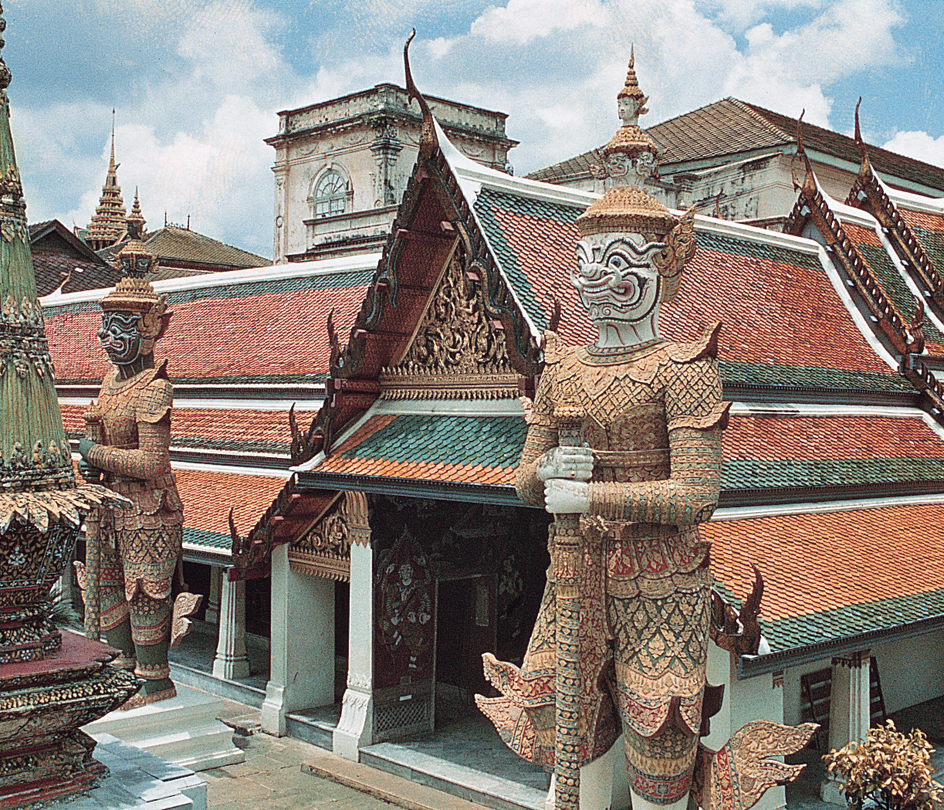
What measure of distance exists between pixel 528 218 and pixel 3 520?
682 centimetres

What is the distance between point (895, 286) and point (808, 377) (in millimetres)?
3895

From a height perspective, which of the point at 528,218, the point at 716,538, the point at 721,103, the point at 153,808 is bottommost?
the point at 153,808

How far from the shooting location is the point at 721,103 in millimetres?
34062

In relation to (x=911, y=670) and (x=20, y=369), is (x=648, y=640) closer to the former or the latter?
(x=20, y=369)

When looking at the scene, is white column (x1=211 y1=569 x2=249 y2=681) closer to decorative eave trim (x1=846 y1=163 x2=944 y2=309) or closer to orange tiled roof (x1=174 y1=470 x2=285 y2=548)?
orange tiled roof (x1=174 y1=470 x2=285 y2=548)

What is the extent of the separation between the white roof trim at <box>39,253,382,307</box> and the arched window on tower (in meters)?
16.9

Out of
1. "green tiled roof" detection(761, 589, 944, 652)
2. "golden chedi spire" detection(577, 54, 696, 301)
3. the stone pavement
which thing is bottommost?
the stone pavement

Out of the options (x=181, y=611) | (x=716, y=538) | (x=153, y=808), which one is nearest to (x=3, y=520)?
(x=153, y=808)

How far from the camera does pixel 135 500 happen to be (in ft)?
31.5

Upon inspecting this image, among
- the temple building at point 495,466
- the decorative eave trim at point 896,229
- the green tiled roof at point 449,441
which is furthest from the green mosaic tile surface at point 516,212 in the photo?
the decorative eave trim at point 896,229

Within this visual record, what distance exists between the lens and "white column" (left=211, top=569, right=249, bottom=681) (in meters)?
13.2

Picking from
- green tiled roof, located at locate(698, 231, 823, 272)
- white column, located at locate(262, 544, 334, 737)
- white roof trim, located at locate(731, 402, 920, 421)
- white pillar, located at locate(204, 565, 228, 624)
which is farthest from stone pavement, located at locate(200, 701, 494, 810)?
green tiled roof, located at locate(698, 231, 823, 272)

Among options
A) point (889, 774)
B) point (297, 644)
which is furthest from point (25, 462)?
point (297, 644)

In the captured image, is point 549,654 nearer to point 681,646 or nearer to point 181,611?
point 681,646
